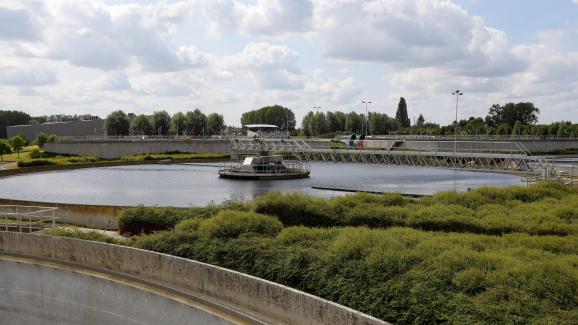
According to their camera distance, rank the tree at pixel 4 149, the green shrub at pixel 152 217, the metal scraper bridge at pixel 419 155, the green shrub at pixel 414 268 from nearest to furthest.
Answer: the green shrub at pixel 414 268 < the green shrub at pixel 152 217 < the metal scraper bridge at pixel 419 155 < the tree at pixel 4 149

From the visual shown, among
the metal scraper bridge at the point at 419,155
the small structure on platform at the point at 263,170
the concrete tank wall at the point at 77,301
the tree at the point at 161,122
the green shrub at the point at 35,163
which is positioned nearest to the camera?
the concrete tank wall at the point at 77,301

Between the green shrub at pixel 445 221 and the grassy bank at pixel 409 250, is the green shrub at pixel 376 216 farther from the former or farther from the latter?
the green shrub at pixel 445 221

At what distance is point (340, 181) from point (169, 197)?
28687 mm

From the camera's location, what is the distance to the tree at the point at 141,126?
186000mm

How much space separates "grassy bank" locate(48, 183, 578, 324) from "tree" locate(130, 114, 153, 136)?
161 metres

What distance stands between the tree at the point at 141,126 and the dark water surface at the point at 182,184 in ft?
286

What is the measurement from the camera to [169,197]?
206 ft

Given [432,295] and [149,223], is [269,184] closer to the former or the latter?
[149,223]

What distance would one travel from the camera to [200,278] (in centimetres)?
1961

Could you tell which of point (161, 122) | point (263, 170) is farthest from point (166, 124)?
point (263, 170)

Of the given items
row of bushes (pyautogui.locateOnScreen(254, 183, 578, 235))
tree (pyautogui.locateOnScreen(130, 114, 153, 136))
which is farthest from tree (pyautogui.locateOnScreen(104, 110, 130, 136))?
row of bushes (pyautogui.locateOnScreen(254, 183, 578, 235))

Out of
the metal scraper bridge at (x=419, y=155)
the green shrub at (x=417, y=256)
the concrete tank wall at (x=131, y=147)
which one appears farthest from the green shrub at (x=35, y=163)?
the green shrub at (x=417, y=256)

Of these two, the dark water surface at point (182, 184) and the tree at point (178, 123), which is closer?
the dark water surface at point (182, 184)

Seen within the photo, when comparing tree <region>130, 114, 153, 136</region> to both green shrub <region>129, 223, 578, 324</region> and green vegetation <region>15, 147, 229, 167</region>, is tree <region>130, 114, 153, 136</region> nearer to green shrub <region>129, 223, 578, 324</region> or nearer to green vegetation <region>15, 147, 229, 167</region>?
green vegetation <region>15, 147, 229, 167</region>
